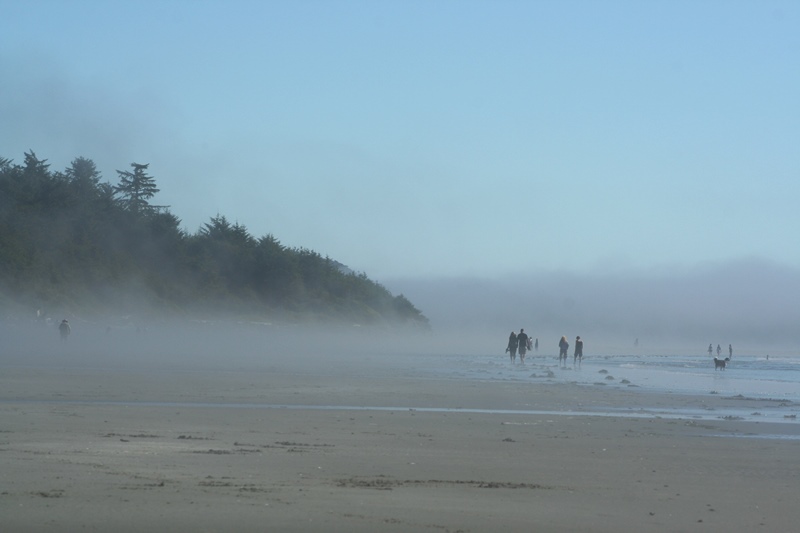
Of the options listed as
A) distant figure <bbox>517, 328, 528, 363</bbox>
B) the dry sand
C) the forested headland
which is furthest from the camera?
the forested headland

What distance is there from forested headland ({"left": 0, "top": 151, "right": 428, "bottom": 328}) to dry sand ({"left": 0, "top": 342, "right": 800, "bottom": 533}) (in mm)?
39872

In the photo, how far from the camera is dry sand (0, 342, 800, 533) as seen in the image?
672cm

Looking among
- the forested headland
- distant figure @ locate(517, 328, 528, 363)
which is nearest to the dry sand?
distant figure @ locate(517, 328, 528, 363)

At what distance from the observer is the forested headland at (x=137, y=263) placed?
5625 cm

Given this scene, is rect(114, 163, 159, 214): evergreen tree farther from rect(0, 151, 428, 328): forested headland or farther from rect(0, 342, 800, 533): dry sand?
rect(0, 342, 800, 533): dry sand

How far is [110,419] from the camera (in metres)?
12.3

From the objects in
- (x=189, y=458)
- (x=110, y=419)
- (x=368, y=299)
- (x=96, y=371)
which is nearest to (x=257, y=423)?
(x=110, y=419)

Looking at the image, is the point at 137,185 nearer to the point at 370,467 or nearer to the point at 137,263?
the point at 137,263

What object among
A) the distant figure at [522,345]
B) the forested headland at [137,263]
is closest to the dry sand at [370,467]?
the distant figure at [522,345]

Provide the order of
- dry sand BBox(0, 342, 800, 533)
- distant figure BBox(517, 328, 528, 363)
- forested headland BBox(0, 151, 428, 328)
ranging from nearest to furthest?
dry sand BBox(0, 342, 800, 533), distant figure BBox(517, 328, 528, 363), forested headland BBox(0, 151, 428, 328)

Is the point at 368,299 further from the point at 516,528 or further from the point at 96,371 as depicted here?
the point at 516,528

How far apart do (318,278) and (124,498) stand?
8079cm

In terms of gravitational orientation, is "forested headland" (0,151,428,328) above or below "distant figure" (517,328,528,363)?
above

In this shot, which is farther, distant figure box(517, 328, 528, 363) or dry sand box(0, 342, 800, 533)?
distant figure box(517, 328, 528, 363)
